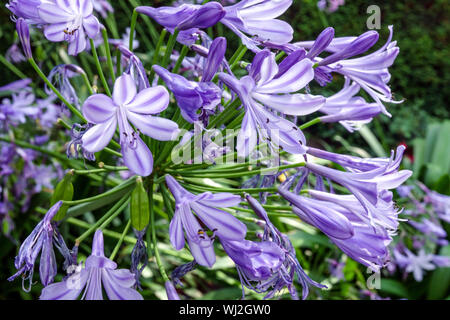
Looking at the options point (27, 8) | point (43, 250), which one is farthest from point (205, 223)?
point (27, 8)

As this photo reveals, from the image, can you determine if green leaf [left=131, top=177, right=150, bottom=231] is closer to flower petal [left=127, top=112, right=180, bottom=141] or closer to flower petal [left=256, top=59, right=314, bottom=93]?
flower petal [left=127, top=112, right=180, bottom=141]

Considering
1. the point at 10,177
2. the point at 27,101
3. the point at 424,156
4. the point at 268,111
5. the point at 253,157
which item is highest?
the point at 268,111

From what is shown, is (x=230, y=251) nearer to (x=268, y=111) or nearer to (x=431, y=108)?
(x=268, y=111)

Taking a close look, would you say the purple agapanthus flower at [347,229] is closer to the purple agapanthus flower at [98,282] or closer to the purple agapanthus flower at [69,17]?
the purple agapanthus flower at [98,282]

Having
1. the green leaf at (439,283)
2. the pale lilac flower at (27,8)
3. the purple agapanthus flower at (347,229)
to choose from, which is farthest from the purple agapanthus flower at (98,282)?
the green leaf at (439,283)

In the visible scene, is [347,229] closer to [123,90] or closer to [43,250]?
[123,90]
